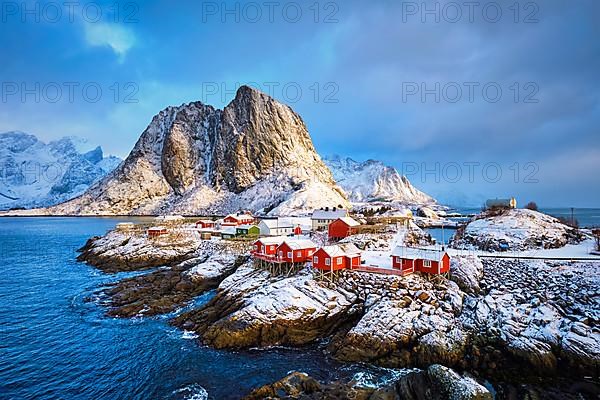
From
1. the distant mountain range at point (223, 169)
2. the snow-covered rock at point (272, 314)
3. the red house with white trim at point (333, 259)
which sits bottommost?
the snow-covered rock at point (272, 314)

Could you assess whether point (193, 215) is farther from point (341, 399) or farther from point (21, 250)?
point (341, 399)

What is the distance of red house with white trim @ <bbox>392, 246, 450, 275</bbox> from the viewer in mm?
30859

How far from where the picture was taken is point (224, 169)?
180 m

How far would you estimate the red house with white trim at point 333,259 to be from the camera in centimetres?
3219

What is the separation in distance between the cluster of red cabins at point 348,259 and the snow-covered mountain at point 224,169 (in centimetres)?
11556

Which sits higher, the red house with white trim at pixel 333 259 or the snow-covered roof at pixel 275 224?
the snow-covered roof at pixel 275 224

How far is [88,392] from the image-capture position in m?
19.3

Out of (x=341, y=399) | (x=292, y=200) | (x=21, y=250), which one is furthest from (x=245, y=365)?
(x=292, y=200)

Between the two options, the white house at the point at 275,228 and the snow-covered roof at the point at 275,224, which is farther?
the snow-covered roof at the point at 275,224

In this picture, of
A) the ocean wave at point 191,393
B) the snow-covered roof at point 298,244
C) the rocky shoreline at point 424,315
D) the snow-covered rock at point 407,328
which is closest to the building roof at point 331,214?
the snow-covered roof at point 298,244

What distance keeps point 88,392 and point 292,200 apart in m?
114

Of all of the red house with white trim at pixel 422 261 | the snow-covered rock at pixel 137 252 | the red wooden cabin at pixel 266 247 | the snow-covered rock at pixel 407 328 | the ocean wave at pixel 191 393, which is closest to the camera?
the ocean wave at pixel 191 393

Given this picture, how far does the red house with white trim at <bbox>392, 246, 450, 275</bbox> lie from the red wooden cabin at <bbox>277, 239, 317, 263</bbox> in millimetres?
9387

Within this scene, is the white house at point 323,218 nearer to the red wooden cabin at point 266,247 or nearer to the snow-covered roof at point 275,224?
the snow-covered roof at point 275,224
